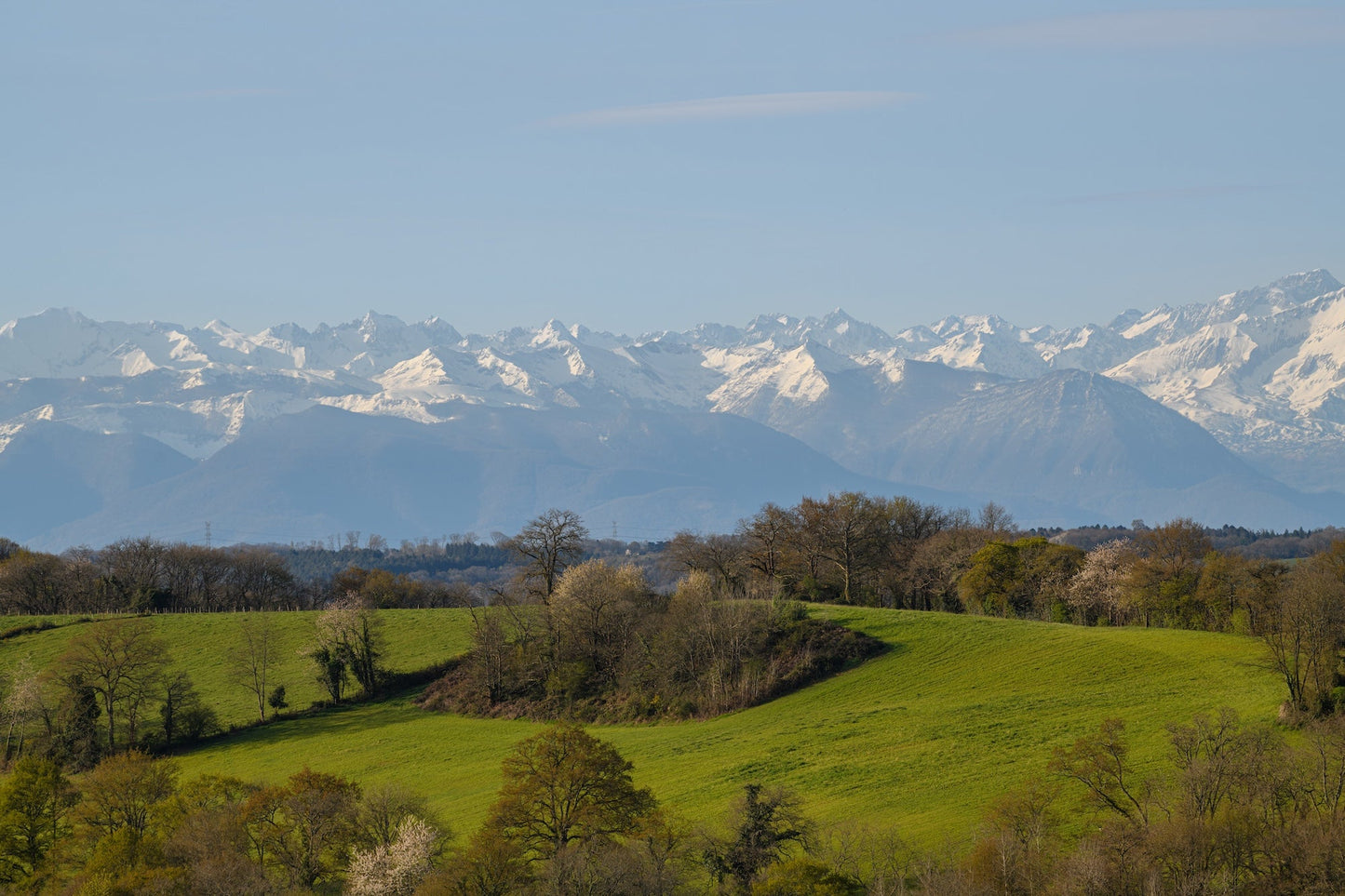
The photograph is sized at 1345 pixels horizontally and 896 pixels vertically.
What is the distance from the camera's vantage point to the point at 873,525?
4980 inches

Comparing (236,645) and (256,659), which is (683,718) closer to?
Answer: (256,659)

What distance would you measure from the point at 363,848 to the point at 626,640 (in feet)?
147

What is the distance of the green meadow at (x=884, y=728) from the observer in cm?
5631

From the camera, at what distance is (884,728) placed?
6750cm

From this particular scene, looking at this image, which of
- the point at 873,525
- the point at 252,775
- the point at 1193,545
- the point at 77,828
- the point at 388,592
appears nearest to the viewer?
the point at 77,828

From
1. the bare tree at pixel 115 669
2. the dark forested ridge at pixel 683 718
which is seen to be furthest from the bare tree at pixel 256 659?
Result: the bare tree at pixel 115 669

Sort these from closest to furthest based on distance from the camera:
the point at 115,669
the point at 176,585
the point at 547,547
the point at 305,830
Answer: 1. the point at 305,830
2. the point at 115,669
3. the point at 547,547
4. the point at 176,585

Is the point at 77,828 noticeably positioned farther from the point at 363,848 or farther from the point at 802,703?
the point at 802,703

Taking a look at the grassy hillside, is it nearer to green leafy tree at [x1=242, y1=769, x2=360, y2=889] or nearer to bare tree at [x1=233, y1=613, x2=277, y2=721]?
bare tree at [x1=233, y1=613, x2=277, y2=721]

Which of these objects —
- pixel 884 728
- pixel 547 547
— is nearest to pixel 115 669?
pixel 547 547

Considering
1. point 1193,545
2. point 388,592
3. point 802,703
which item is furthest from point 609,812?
point 388,592

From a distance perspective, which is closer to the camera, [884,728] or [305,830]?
[305,830]

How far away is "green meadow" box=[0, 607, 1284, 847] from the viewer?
56312mm

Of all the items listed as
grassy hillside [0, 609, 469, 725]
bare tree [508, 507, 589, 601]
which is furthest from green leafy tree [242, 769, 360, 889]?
bare tree [508, 507, 589, 601]
